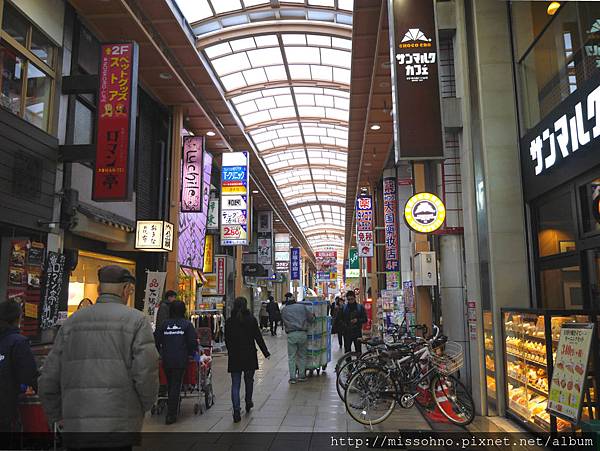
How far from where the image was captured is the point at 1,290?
7.72m

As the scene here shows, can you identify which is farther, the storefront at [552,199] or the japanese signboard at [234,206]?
the japanese signboard at [234,206]

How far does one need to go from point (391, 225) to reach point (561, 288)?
11.2 meters

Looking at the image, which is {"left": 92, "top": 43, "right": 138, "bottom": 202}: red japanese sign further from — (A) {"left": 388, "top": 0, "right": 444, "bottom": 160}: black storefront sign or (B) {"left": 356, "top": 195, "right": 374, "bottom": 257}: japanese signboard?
(B) {"left": 356, "top": 195, "right": 374, "bottom": 257}: japanese signboard

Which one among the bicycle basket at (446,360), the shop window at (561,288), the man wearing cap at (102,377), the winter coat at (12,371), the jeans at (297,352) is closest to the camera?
the man wearing cap at (102,377)

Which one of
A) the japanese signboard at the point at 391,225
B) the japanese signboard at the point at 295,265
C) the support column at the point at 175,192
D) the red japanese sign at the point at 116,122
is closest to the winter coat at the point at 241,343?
the red japanese sign at the point at 116,122

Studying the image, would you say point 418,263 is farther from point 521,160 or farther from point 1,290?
point 1,290

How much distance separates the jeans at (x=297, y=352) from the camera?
898 cm

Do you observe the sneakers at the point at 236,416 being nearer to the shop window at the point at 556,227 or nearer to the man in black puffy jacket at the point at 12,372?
the man in black puffy jacket at the point at 12,372

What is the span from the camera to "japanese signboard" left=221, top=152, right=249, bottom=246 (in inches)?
600

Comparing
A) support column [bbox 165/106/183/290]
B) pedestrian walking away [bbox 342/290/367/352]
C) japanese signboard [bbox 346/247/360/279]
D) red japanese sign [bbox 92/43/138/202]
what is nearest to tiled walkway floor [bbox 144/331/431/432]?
pedestrian walking away [bbox 342/290/367/352]

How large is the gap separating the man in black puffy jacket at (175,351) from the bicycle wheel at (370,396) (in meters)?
2.11

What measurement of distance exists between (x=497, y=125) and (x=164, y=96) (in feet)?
29.7

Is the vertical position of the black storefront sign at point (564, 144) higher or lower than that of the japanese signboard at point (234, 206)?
lower

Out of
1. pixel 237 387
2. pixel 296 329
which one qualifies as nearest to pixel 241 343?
pixel 237 387
